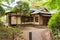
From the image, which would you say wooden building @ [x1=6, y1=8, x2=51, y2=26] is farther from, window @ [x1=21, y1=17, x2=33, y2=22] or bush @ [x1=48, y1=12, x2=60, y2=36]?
bush @ [x1=48, y1=12, x2=60, y2=36]

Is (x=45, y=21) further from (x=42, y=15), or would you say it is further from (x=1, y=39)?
(x=1, y=39)

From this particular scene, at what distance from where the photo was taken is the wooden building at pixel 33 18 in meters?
30.2

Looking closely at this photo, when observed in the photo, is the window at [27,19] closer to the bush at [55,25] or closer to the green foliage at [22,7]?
the green foliage at [22,7]

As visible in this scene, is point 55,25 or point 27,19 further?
point 27,19

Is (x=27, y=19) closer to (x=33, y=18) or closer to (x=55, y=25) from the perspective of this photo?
(x=33, y=18)

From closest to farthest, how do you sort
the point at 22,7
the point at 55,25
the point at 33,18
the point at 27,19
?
the point at 55,25
the point at 22,7
the point at 33,18
the point at 27,19

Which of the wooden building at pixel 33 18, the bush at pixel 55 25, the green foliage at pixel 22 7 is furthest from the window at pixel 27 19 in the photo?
the bush at pixel 55 25

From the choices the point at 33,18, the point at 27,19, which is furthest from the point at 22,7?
the point at 27,19

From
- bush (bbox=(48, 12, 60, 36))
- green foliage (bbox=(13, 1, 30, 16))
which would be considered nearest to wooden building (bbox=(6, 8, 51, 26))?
green foliage (bbox=(13, 1, 30, 16))

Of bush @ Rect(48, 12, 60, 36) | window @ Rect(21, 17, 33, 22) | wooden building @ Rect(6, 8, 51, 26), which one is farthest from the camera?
window @ Rect(21, 17, 33, 22)

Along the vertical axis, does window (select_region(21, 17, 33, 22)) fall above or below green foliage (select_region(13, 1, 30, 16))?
below

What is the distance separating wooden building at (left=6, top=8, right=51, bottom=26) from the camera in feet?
99.1

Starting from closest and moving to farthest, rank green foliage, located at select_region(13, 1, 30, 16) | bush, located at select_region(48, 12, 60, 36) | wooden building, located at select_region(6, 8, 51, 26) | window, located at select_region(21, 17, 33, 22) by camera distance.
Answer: bush, located at select_region(48, 12, 60, 36) → green foliage, located at select_region(13, 1, 30, 16) → wooden building, located at select_region(6, 8, 51, 26) → window, located at select_region(21, 17, 33, 22)

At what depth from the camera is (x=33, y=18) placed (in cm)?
3200
